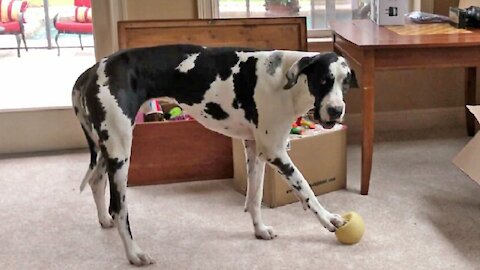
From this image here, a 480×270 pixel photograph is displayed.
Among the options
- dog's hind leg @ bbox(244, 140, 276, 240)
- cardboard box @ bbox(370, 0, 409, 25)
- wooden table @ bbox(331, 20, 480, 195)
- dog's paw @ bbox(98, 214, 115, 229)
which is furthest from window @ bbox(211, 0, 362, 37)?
dog's paw @ bbox(98, 214, 115, 229)

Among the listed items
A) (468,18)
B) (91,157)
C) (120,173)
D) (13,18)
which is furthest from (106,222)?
(468,18)

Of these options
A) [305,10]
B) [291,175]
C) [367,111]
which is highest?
[305,10]

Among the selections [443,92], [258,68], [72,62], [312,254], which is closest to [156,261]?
[312,254]

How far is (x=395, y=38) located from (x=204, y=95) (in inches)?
36.7

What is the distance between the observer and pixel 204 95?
7.11 ft

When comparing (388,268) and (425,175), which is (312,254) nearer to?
(388,268)

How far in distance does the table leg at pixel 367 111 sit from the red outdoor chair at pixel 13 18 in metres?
1.88

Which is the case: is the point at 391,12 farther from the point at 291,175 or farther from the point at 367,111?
the point at 291,175

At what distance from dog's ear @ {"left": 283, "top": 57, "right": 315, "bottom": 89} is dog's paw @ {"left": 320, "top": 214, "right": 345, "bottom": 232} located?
475 millimetres

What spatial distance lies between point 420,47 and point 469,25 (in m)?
0.50

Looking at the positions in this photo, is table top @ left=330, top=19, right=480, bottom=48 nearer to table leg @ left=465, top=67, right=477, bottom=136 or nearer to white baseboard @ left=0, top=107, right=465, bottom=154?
table leg @ left=465, top=67, right=477, bottom=136

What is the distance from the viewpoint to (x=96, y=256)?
2.26 metres

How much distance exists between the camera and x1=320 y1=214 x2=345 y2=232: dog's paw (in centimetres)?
221

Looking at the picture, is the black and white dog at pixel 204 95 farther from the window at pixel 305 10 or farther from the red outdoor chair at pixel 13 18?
the red outdoor chair at pixel 13 18
